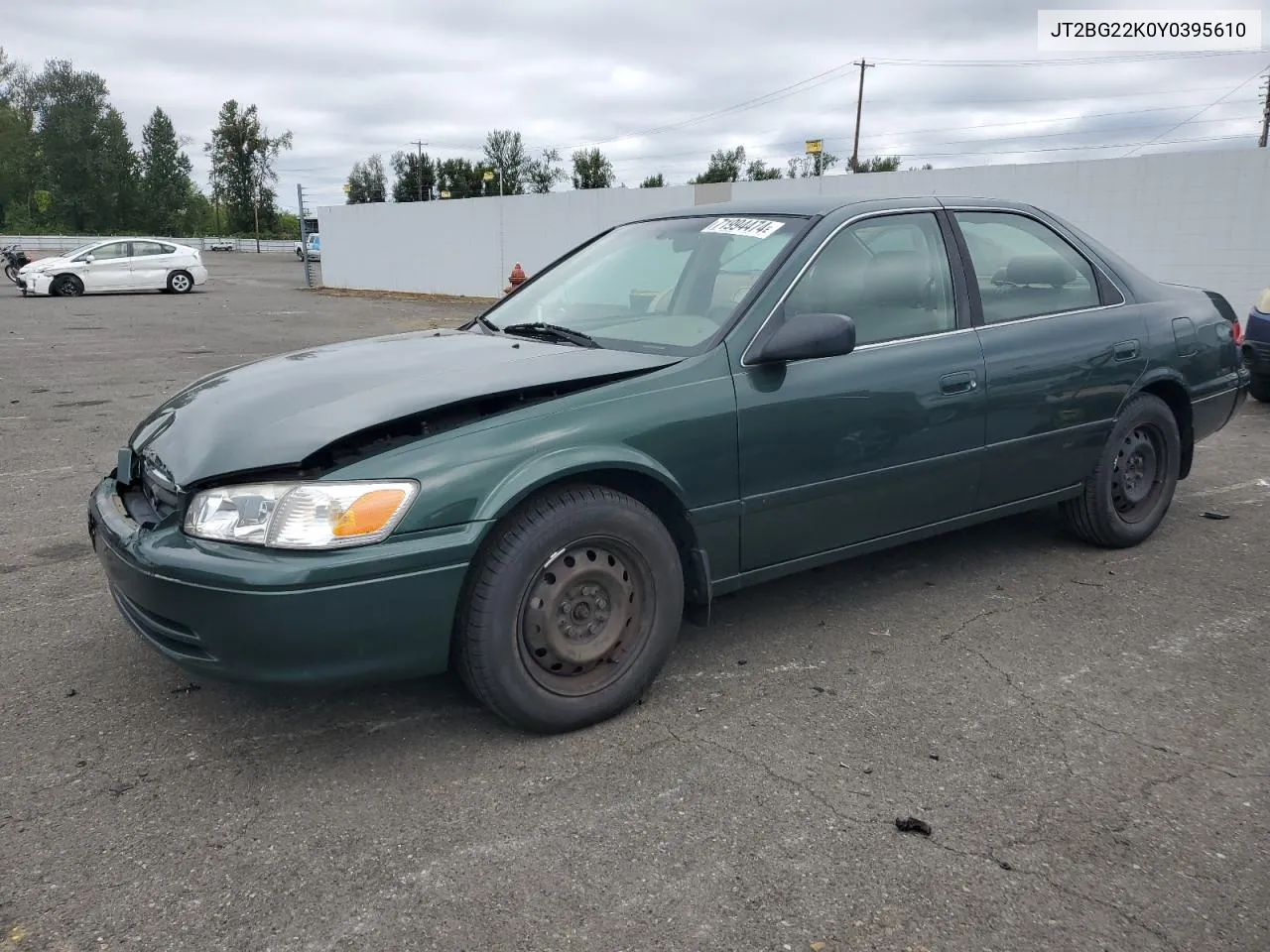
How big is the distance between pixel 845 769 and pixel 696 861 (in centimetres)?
60

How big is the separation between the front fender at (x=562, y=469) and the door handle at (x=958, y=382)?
128cm

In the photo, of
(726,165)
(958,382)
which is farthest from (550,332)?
(726,165)

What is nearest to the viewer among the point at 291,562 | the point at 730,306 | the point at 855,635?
the point at 291,562

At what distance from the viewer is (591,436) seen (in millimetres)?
2938

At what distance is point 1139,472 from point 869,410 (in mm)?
1962

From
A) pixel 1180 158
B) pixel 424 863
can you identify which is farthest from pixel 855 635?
pixel 1180 158

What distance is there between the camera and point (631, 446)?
9.87ft

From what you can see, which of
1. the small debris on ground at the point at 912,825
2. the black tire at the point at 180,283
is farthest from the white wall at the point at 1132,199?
the black tire at the point at 180,283

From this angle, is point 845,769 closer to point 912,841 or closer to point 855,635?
point 912,841

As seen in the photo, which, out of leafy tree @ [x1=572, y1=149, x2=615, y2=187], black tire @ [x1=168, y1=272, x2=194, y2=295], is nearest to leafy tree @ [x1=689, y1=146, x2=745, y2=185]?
leafy tree @ [x1=572, y1=149, x2=615, y2=187]

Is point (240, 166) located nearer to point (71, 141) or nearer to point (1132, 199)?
point (71, 141)

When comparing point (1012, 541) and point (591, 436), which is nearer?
point (591, 436)

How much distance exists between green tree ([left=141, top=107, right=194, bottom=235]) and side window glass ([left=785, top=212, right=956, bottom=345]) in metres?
93.8

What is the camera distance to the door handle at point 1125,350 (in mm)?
4398
